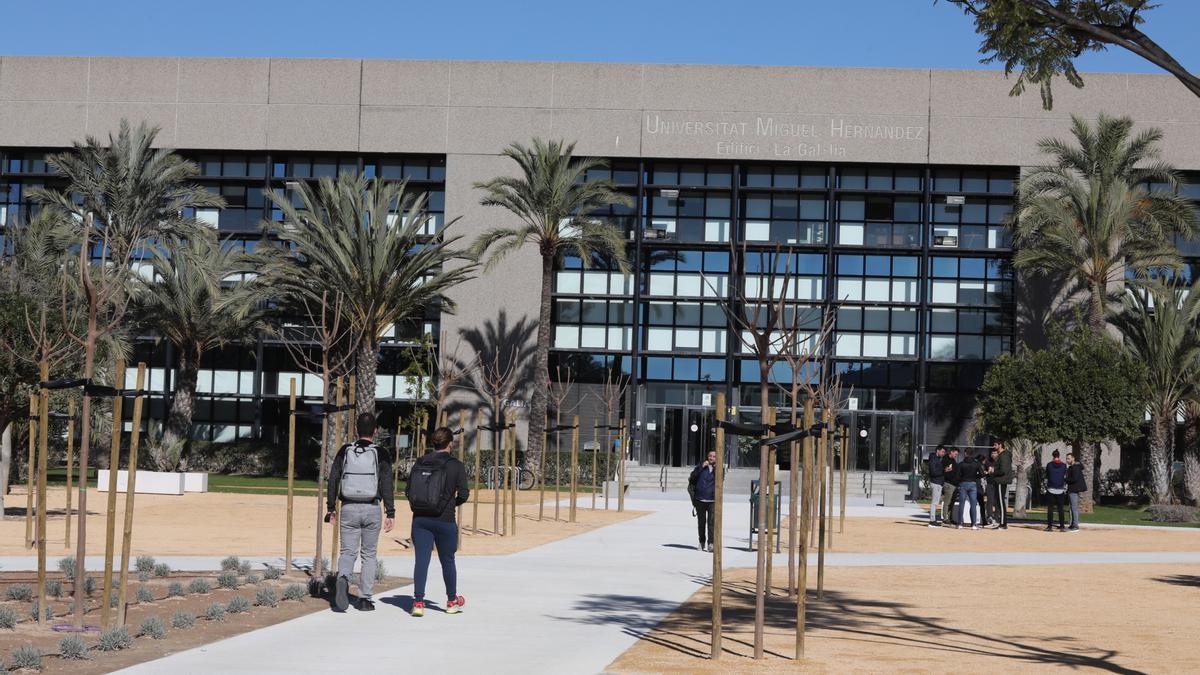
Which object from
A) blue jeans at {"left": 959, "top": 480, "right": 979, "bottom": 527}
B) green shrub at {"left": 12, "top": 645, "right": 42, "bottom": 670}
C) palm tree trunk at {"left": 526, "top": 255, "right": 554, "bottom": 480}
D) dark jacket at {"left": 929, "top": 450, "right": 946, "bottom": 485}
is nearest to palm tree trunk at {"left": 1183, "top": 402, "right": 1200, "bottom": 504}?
dark jacket at {"left": 929, "top": 450, "right": 946, "bottom": 485}

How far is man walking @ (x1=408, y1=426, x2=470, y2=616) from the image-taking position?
1272 cm

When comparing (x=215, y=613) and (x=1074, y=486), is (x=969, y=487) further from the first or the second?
(x=215, y=613)

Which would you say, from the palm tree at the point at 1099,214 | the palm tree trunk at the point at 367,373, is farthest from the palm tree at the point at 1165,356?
the palm tree trunk at the point at 367,373

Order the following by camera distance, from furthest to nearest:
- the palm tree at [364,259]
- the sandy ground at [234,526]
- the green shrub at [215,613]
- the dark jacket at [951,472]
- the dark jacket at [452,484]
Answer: the palm tree at [364,259], the dark jacket at [951,472], the sandy ground at [234,526], the dark jacket at [452,484], the green shrub at [215,613]

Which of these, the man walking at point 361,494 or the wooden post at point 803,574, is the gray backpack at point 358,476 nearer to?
the man walking at point 361,494

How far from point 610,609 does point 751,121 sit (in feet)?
135

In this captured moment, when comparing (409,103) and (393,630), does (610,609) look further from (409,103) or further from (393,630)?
(409,103)

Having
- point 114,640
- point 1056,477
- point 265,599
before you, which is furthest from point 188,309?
point 114,640

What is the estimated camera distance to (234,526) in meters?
25.3

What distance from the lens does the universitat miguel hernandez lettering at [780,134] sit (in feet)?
173

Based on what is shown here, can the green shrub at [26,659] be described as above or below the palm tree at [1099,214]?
below

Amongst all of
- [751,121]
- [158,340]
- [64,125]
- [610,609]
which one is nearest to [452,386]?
[158,340]

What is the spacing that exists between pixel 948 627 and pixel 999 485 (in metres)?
19.0

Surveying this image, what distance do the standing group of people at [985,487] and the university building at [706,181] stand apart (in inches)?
837
